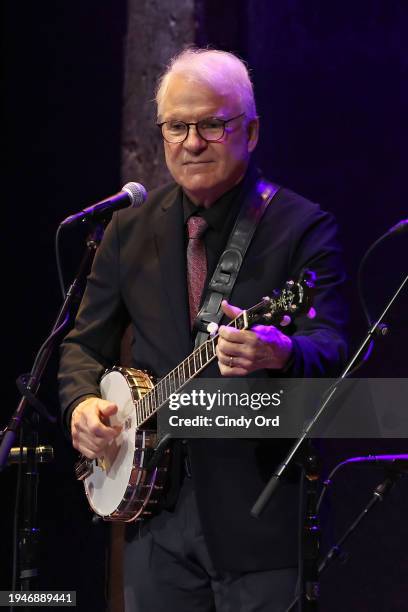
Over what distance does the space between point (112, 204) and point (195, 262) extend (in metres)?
0.33

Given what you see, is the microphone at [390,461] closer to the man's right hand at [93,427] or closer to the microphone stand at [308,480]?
the microphone stand at [308,480]

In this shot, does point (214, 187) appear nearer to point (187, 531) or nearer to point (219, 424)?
point (219, 424)

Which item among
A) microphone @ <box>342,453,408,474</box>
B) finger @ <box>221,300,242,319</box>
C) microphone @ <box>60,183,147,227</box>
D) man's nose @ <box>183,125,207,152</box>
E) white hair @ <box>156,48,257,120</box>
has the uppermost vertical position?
white hair @ <box>156,48,257,120</box>

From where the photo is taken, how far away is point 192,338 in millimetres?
2619

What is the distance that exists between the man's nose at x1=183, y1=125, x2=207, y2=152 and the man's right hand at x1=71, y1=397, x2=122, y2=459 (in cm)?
83

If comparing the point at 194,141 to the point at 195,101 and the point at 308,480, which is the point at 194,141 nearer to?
the point at 195,101

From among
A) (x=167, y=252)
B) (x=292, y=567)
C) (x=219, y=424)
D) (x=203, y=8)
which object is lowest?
(x=292, y=567)

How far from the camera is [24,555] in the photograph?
8.77ft

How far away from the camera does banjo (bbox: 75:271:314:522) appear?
254 cm

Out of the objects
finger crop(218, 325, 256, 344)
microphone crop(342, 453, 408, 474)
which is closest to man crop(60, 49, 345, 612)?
finger crop(218, 325, 256, 344)

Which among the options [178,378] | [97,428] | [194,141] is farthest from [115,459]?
[194,141]

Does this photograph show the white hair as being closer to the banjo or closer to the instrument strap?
the instrument strap

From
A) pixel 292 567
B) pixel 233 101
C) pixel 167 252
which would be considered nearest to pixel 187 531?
pixel 292 567

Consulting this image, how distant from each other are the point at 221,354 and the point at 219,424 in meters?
0.38
